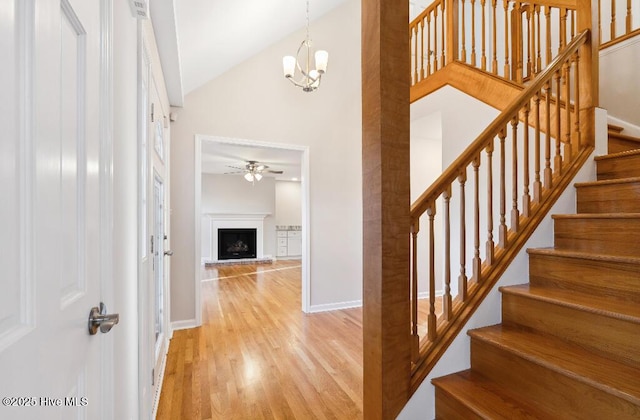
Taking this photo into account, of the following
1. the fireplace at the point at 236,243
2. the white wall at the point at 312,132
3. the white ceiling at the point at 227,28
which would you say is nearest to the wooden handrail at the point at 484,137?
the white ceiling at the point at 227,28

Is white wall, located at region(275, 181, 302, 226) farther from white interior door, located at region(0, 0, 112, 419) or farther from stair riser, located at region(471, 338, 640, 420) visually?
white interior door, located at region(0, 0, 112, 419)

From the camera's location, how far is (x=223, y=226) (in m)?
8.19

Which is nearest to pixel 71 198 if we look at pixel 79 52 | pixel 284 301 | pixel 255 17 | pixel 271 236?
pixel 79 52

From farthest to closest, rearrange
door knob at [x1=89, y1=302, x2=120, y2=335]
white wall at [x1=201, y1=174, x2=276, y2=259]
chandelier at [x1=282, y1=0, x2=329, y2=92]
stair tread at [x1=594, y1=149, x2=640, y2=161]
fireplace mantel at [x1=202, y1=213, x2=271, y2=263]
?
white wall at [x1=201, y1=174, x2=276, y2=259] < fireplace mantel at [x1=202, y1=213, x2=271, y2=263] < chandelier at [x1=282, y1=0, x2=329, y2=92] < stair tread at [x1=594, y1=149, x2=640, y2=161] < door knob at [x1=89, y1=302, x2=120, y2=335]

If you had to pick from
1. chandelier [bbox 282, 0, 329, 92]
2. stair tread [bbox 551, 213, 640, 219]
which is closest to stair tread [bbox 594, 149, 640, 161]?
stair tread [bbox 551, 213, 640, 219]

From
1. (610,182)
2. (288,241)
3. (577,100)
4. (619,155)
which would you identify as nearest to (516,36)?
(577,100)

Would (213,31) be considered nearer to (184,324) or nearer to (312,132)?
(312,132)

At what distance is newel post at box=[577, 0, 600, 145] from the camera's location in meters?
2.09

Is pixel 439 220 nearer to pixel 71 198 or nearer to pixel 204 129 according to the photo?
pixel 204 129

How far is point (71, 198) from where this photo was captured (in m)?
0.70

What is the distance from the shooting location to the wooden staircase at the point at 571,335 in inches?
45.8

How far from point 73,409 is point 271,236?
8158mm

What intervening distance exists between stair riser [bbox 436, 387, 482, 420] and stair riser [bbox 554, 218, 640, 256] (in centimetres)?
111

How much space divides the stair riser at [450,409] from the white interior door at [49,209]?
1360mm
